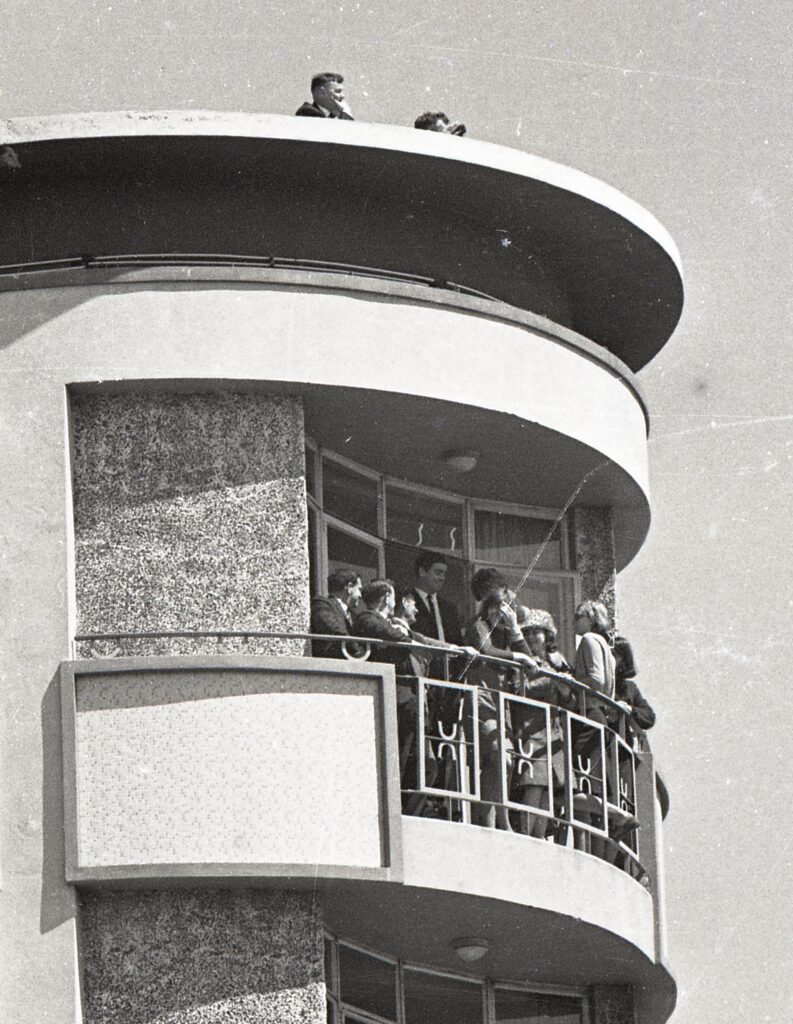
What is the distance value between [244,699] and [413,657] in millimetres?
1647

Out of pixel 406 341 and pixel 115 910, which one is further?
pixel 406 341

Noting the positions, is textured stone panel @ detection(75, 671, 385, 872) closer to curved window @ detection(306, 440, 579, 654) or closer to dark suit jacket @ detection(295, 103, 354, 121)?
curved window @ detection(306, 440, 579, 654)

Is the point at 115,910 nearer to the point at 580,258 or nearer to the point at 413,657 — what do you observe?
the point at 413,657

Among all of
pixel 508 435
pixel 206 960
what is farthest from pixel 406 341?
pixel 206 960

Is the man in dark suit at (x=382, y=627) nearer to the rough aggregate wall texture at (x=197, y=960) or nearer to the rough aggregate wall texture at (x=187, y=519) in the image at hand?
the rough aggregate wall texture at (x=187, y=519)

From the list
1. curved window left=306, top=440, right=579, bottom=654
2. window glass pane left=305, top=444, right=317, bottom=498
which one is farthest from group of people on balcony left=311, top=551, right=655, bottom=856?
window glass pane left=305, top=444, right=317, bottom=498

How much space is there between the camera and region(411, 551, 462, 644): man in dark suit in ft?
94.8

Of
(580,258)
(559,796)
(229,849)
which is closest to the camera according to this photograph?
(229,849)

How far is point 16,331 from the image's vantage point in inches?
1072

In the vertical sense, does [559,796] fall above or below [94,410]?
below

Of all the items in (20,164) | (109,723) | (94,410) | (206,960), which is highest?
(20,164)

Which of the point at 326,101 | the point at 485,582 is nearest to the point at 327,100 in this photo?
the point at 326,101

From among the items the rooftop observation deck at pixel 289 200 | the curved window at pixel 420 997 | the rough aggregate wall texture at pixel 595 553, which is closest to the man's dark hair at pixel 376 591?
the curved window at pixel 420 997

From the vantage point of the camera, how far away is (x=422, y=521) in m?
30.3
